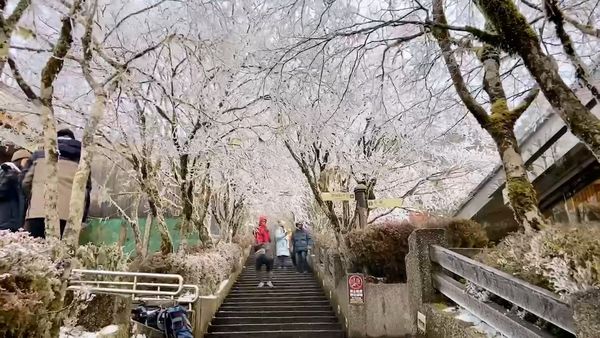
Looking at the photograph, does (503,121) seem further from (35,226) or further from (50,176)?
(35,226)

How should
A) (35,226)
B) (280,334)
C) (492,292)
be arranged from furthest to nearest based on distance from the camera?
(280,334) → (35,226) → (492,292)

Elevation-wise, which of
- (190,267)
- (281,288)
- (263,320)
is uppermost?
(190,267)

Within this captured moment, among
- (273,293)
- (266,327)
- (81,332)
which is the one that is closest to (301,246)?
(273,293)

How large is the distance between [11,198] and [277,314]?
6.36 metres

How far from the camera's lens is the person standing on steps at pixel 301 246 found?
54.2 ft

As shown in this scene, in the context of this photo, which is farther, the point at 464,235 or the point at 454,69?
the point at 464,235

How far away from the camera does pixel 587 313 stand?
220 cm

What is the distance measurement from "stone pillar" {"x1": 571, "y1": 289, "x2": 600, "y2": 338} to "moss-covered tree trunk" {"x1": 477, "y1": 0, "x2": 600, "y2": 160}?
39.7 inches

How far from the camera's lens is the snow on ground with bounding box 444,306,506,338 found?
11.7ft

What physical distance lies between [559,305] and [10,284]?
12.2ft

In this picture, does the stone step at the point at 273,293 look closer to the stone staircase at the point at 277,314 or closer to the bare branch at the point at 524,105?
the stone staircase at the point at 277,314

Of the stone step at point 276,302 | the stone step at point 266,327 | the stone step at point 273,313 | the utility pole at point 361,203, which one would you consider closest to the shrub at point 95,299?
the stone step at point 266,327

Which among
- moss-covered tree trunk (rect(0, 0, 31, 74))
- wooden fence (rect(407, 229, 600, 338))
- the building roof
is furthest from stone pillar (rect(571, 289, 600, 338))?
the building roof

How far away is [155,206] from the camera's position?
9016mm
